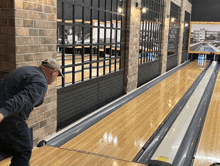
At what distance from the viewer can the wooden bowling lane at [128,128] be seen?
367 centimetres

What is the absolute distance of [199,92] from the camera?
714 cm

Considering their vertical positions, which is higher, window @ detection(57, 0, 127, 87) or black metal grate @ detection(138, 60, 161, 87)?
window @ detection(57, 0, 127, 87)

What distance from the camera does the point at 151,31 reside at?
9.00 m

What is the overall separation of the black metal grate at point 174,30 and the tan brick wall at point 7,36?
9.33m

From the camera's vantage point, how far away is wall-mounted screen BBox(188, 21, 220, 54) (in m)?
16.6

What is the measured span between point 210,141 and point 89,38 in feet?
9.15

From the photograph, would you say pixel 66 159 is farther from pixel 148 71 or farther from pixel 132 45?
pixel 148 71

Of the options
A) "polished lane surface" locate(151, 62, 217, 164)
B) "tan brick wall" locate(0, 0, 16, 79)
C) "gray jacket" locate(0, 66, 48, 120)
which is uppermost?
"tan brick wall" locate(0, 0, 16, 79)

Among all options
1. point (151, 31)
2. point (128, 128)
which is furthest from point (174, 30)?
point (128, 128)

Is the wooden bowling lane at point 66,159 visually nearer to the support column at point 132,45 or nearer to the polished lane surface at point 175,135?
the polished lane surface at point 175,135

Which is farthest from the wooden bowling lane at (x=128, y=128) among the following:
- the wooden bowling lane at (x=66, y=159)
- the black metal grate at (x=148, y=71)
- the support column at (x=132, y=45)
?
the black metal grate at (x=148, y=71)

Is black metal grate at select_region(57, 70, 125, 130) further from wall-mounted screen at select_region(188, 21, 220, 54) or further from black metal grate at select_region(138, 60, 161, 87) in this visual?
wall-mounted screen at select_region(188, 21, 220, 54)

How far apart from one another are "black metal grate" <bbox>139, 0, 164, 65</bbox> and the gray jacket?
5.96 metres

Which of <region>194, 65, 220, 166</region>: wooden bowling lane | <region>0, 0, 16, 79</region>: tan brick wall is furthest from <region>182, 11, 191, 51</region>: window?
<region>0, 0, 16, 79</region>: tan brick wall
